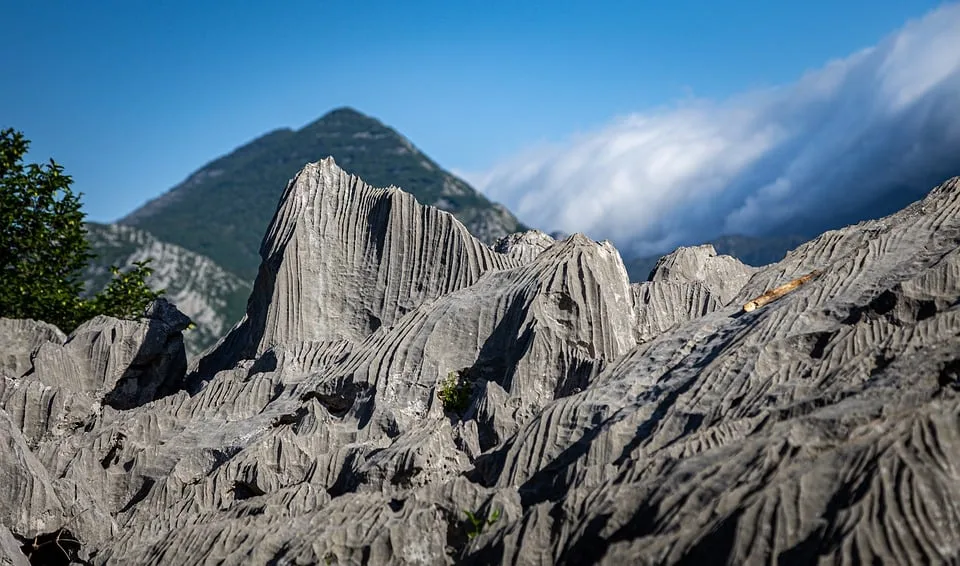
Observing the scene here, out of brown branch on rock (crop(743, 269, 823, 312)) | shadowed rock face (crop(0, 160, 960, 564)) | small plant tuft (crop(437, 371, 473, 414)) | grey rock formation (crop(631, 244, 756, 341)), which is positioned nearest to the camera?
shadowed rock face (crop(0, 160, 960, 564))

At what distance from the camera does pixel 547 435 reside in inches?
497

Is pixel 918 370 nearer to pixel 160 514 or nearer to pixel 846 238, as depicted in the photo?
pixel 846 238

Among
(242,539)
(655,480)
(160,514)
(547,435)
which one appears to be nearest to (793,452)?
(655,480)

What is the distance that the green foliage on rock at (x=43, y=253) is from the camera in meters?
28.5

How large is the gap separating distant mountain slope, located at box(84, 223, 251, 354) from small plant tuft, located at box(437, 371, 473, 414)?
11708 cm

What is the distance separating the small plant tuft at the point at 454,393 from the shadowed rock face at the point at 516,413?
47mm

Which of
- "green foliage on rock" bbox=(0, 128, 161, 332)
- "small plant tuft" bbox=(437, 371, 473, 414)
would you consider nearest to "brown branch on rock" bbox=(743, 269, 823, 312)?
"small plant tuft" bbox=(437, 371, 473, 414)

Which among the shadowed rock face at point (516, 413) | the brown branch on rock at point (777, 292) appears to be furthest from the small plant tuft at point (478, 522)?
the brown branch on rock at point (777, 292)

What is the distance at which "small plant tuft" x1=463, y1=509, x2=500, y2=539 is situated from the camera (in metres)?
11.1

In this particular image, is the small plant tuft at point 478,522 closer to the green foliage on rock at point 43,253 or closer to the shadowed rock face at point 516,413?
the shadowed rock face at point 516,413

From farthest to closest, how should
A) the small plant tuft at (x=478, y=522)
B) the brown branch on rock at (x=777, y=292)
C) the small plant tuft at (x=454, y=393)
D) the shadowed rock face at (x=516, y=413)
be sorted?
the small plant tuft at (x=454, y=393), the brown branch on rock at (x=777, y=292), the small plant tuft at (x=478, y=522), the shadowed rock face at (x=516, y=413)

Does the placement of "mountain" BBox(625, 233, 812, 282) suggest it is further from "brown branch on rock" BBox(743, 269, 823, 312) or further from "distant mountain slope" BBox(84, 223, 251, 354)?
"distant mountain slope" BBox(84, 223, 251, 354)

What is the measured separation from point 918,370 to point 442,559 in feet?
17.1

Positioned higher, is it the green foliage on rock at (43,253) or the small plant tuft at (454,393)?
the green foliage on rock at (43,253)
